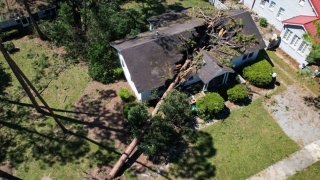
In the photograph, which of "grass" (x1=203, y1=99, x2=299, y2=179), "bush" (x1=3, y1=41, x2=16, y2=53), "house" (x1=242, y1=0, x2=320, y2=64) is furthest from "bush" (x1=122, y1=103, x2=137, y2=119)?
"house" (x1=242, y1=0, x2=320, y2=64)

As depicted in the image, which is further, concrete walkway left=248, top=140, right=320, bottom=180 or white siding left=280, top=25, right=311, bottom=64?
white siding left=280, top=25, right=311, bottom=64

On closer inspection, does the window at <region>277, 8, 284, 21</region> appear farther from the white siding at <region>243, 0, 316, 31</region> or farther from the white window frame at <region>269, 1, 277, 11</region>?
the white window frame at <region>269, 1, 277, 11</region>

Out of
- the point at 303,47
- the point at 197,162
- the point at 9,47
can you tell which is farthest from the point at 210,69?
the point at 9,47

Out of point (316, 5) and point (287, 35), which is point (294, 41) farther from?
point (316, 5)

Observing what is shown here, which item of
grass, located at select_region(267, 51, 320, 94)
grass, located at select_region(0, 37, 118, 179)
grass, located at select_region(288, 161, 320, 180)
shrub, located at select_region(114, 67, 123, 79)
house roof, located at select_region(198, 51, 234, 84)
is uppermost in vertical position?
house roof, located at select_region(198, 51, 234, 84)

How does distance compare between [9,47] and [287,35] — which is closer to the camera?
[9,47]

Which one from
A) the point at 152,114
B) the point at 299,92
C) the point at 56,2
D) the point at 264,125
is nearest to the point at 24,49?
the point at 56,2
